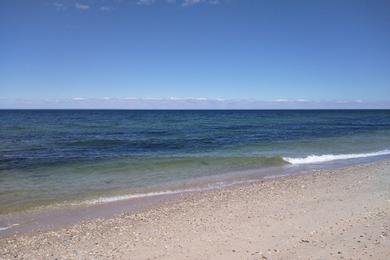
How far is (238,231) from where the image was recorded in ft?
24.4

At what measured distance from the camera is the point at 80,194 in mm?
12227

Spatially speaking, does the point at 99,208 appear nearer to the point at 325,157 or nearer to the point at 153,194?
the point at 153,194

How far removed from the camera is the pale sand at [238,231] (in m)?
6.45

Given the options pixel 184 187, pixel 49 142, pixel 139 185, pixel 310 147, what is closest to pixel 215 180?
pixel 184 187

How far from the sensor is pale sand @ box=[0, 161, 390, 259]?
645 cm

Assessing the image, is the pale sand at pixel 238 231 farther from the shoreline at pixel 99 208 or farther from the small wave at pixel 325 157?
the small wave at pixel 325 157

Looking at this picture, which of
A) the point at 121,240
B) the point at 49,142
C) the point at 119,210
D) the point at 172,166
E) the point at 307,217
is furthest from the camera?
the point at 49,142

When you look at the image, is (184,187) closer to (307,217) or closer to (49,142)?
(307,217)

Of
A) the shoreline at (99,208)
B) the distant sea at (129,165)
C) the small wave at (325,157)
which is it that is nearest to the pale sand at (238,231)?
the shoreline at (99,208)

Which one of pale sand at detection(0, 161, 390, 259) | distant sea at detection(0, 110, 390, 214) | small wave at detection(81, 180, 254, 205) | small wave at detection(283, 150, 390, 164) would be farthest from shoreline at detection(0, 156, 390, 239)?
small wave at detection(283, 150, 390, 164)

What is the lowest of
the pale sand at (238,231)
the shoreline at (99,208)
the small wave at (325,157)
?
the shoreline at (99,208)

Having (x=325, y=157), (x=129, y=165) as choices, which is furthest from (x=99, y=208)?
(x=325, y=157)

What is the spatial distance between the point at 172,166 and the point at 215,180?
12.8 feet

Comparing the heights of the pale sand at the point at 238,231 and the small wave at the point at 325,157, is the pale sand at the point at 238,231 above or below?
above
